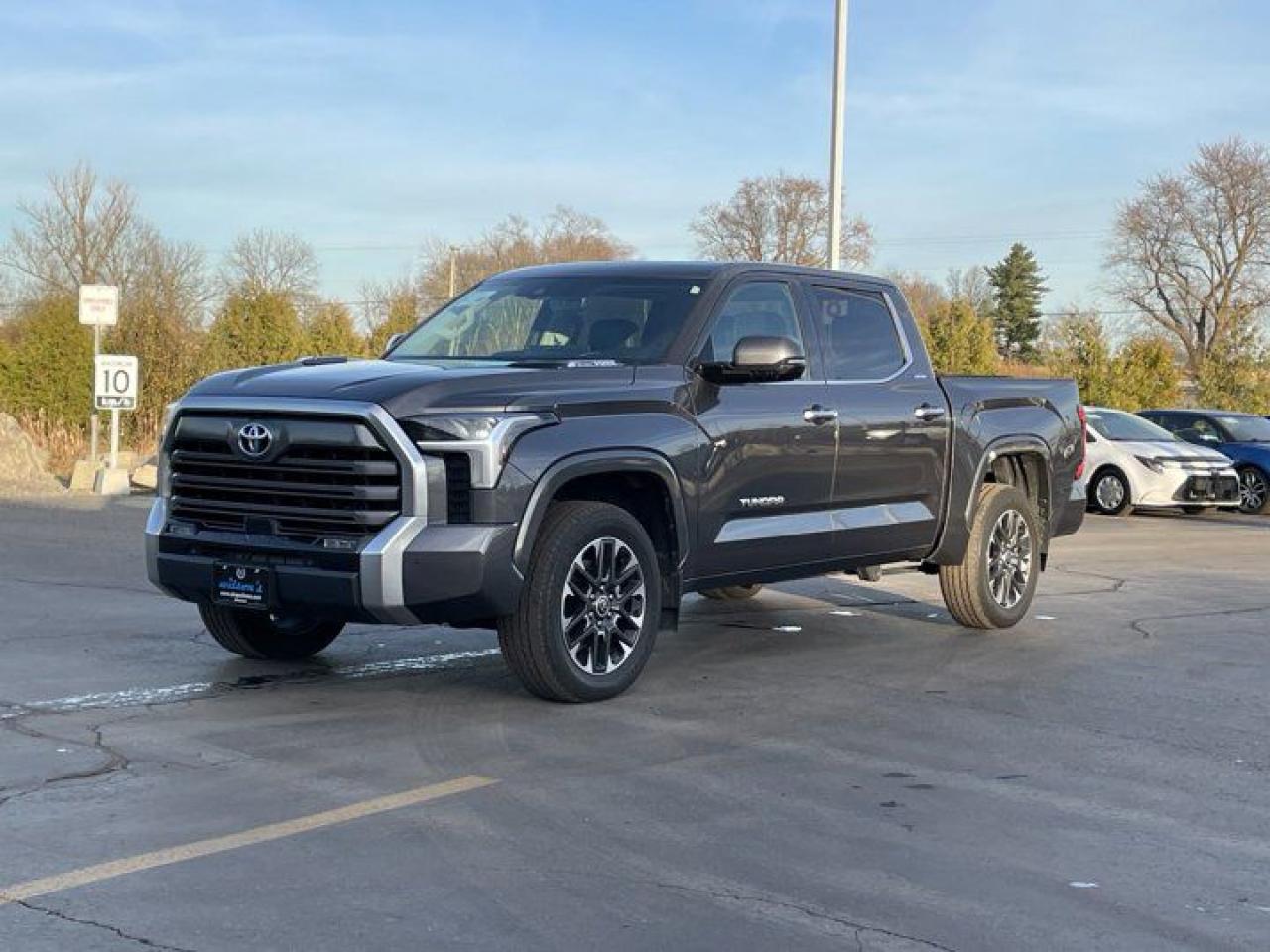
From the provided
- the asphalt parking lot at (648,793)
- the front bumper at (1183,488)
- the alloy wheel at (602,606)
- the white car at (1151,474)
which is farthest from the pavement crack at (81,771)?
the front bumper at (1183,488)

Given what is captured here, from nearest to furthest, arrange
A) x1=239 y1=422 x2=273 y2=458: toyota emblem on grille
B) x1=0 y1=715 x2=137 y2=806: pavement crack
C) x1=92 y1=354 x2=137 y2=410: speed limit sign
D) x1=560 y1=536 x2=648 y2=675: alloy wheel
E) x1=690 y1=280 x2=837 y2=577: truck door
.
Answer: x1=0 y1=715 x2=137 y2=806: pavement crack → x1=239 y1=422 x2=273 y2=458: toyota emblem on grille → x1=560 y1=536 x2=648 y2=675: alloy wheel → x1=690 y1=280 x2=837 y2=577: truck door → x1=92 y1=354 x2=137 y2=410: speed limit sign

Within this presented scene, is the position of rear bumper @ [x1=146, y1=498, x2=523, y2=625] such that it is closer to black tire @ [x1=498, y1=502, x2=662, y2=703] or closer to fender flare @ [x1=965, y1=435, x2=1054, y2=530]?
black tire @ [x1=498, y1=502, x2=662, y2=703]

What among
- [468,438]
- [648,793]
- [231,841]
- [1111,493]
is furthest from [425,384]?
[1111,493]

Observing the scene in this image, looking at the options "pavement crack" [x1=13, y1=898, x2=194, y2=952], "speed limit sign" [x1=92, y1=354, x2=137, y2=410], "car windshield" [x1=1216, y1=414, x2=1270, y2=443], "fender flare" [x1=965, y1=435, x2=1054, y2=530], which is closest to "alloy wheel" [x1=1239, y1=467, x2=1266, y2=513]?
"car windshield" [x1=1216, y1=414, x2=1270, y2=443]

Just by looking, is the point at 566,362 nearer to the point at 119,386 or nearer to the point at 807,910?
the point at 807,910

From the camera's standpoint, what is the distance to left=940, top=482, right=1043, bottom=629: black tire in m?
9.55

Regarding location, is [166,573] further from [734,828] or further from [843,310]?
[843,310]

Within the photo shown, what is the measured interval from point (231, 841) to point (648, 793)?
4.77ft

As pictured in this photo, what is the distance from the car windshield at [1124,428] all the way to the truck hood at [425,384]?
15869 mm

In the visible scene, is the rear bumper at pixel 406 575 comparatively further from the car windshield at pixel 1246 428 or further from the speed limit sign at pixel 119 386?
the car windshield at pixel 1246 428

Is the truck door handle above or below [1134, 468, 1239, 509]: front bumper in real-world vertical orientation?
above

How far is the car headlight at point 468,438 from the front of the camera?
6.55 meters

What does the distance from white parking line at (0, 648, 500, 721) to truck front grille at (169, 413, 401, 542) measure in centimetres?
78

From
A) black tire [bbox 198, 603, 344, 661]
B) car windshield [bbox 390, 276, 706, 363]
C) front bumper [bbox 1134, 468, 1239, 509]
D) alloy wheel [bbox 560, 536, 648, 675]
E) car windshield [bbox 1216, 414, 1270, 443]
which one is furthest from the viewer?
car windshield [bbox 1216, 414, 1270, 443]
